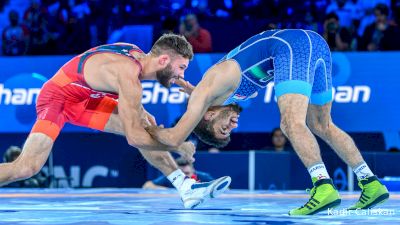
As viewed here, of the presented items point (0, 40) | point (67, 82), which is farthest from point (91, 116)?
point (0, 40)

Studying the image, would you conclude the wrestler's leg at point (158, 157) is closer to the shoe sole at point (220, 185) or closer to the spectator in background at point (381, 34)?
the shoe sole at point (220, 185)

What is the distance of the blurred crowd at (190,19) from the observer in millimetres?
10367

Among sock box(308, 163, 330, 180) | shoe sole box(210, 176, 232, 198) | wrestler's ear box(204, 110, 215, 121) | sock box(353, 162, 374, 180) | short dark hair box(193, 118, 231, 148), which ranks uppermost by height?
wrestler's ear box(204, 110, 215, 121)

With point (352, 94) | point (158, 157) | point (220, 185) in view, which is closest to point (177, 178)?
point (158, 157)

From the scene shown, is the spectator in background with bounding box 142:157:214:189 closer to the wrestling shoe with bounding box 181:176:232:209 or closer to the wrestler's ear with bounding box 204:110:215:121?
the wrestling shoe with bounding box 181:176:232:209

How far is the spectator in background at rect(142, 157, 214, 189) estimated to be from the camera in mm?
8727

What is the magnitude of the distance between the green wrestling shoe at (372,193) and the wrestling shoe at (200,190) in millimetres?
846

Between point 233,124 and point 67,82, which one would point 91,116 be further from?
point 233,124

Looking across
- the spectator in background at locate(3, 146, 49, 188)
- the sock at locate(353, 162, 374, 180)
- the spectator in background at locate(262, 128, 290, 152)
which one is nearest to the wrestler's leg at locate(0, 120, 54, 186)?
the sock at locate(353, 162, 374, 180)

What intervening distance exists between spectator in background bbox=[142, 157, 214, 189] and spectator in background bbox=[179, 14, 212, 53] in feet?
5.54

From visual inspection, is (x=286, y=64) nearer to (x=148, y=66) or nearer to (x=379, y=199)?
(x=148, y=66)

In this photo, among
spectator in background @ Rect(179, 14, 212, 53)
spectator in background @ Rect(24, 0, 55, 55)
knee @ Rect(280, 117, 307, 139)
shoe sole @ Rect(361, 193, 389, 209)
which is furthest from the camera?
spectator in background @ Rect(24, 0, 55, 55)

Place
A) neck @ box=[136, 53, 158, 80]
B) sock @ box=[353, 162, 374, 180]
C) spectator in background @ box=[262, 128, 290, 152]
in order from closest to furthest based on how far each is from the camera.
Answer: sock @ box=[353, 162, 374, 180] → neck @ box=[136, 53, 158, 80] → spectator in background @ box=[262, 128, 290, 152]

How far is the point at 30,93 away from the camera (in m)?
10.2
